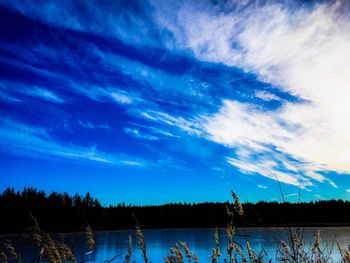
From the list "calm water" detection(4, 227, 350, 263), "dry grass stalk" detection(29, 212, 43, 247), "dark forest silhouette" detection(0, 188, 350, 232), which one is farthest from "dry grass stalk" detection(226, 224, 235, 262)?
"dark forest silhouette" detection(0, 188, 350, 232)

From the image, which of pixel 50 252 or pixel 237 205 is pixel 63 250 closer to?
pixel 50 252

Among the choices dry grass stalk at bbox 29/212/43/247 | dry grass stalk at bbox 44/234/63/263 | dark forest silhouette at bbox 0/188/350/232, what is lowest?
dry grass stalk at bbox 44/234/63/263

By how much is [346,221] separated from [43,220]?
114 m

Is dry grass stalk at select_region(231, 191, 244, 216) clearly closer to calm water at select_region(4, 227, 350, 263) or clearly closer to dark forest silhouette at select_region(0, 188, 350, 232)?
calm water at select_region(4, 227, 350, 263)

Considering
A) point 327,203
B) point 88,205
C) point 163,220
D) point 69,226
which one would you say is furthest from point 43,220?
point 327,203

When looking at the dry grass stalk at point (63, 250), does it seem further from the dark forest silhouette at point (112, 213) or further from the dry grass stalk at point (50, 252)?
the dark forest silhouette at point (112, 213)

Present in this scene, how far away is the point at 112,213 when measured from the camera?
162 meters

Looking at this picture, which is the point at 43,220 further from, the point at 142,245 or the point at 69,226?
the point at 142,245

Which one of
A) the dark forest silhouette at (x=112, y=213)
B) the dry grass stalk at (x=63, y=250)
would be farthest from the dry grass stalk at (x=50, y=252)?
the dark forest silhouette at (x=112, y=213)

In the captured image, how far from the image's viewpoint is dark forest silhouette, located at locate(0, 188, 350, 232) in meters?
120

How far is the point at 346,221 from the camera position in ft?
496

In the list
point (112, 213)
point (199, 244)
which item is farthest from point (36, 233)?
point (112, 213)

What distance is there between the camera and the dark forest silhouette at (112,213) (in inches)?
4722

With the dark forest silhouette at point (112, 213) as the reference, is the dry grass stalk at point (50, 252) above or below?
below
